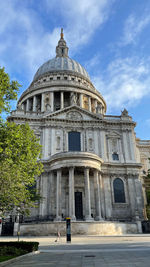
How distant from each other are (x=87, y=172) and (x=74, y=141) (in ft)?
30.7

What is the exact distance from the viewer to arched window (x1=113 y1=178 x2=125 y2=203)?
38.2m

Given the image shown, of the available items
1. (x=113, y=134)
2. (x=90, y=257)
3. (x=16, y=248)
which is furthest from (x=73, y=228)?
(x=113, y=134)

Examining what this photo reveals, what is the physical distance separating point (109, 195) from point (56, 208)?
982 centimetres

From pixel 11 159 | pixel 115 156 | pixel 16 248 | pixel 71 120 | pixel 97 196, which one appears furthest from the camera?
pixel 71 120

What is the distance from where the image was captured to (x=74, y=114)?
44.0 meters

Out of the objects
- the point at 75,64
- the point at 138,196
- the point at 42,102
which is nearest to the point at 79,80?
the point at 75,64

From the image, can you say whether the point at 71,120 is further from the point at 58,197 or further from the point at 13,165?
the point at 13,165

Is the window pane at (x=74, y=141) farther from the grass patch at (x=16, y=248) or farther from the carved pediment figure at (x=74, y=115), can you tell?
the grass patch at (x=16, y=248)

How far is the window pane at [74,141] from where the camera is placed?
136 ft

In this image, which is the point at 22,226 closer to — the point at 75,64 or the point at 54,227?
the point at 54,227

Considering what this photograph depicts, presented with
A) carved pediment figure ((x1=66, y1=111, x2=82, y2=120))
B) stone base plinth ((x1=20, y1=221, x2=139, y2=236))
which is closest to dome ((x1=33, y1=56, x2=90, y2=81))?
carved pediment figure ((x1=66, y1=111, x2=82, y2=120))

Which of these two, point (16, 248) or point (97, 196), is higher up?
point (97, 196)

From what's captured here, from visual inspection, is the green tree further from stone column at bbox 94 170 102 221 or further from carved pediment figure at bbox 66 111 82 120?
carved pediment figure at bbox 66 111 82 120

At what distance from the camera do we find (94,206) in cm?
3572
